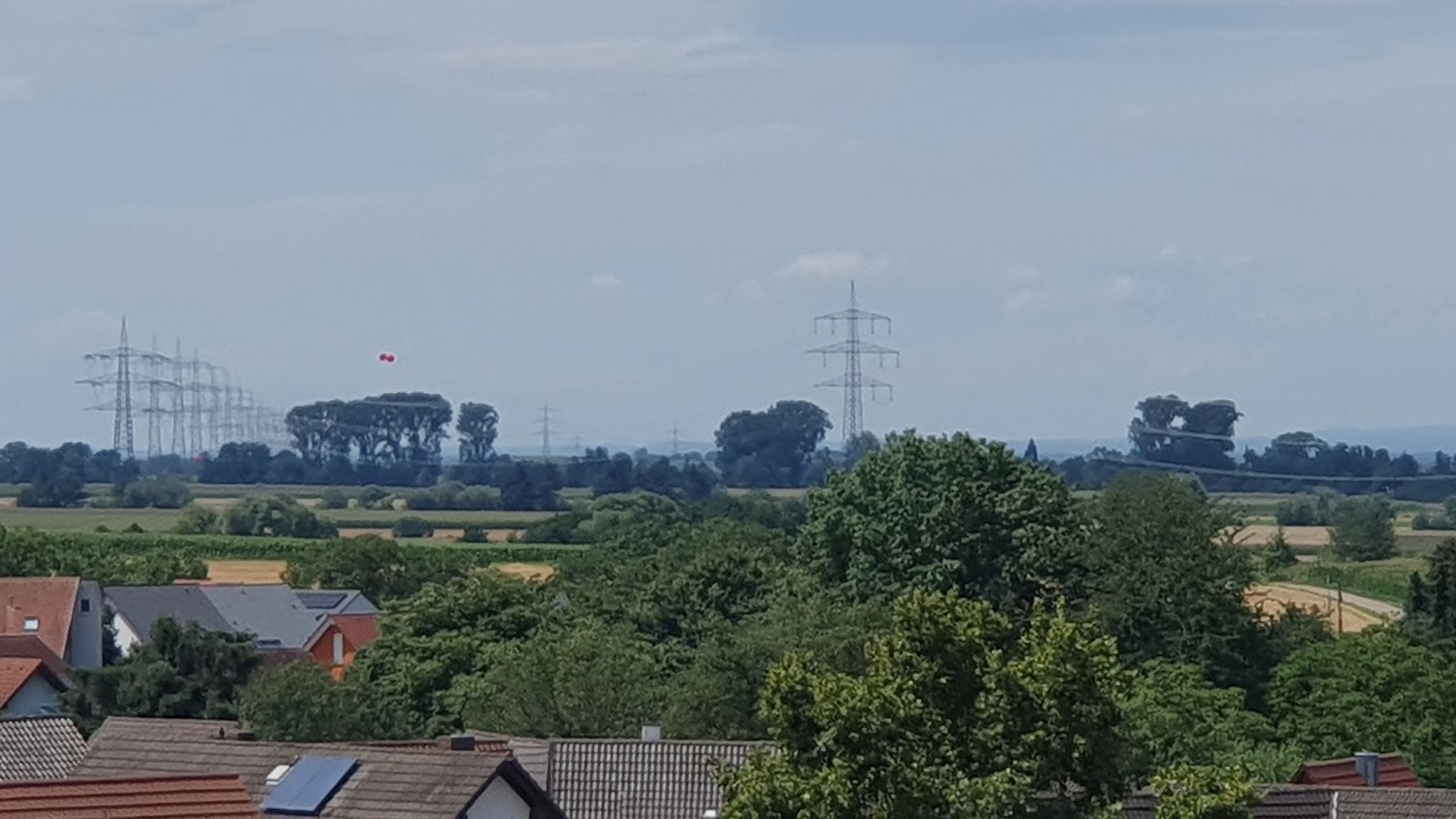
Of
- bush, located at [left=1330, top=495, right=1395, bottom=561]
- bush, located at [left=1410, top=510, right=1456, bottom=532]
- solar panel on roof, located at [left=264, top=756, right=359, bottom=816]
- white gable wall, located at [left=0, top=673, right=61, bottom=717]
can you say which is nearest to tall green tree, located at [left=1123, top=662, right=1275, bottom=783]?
solar panel on roof, located at [left=264, top=756, right=359, bottom=816]

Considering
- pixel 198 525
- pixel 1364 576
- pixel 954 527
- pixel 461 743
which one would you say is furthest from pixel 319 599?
pixel 461 743

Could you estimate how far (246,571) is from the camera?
144m

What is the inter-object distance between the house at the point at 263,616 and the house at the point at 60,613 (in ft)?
5.97

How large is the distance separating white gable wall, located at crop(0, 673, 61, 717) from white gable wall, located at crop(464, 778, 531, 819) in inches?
1365

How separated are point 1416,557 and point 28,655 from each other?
7805 centimetres

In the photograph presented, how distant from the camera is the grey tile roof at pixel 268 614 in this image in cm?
10550

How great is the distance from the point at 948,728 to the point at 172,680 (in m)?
49.3

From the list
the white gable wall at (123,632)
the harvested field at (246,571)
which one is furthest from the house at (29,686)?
the harvested field at (246,571)

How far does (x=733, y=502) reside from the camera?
17888cm

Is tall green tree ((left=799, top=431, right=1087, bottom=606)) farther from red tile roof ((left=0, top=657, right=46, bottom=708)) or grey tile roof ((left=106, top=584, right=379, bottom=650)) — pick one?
grey tile roof ((left=106, top=584, right=379, bottom=650))

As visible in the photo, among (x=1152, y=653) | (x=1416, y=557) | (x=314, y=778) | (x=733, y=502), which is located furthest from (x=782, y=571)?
(x=733, y=502)

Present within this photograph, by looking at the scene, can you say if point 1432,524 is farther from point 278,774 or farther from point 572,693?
point 278,774

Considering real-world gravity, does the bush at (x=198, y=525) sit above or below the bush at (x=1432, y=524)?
above

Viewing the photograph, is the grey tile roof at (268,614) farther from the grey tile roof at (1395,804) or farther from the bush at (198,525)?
the grey tile roof at (1395,804)
